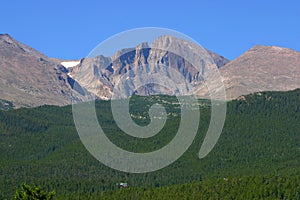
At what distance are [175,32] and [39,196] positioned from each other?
89.0 ft

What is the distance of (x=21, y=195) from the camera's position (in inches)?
3511

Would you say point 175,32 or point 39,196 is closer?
point 39,196

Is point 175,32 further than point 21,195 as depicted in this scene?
Yes

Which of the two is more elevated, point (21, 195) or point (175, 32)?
point (175, 32)

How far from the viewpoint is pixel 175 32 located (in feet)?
320

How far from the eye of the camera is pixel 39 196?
87375 mm

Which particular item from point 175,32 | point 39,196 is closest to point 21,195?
point 39,196

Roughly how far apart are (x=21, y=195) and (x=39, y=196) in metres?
2.97

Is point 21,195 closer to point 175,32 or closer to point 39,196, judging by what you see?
point 39,196

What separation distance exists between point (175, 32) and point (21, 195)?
28047mm

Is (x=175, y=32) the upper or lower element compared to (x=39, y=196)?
upper
